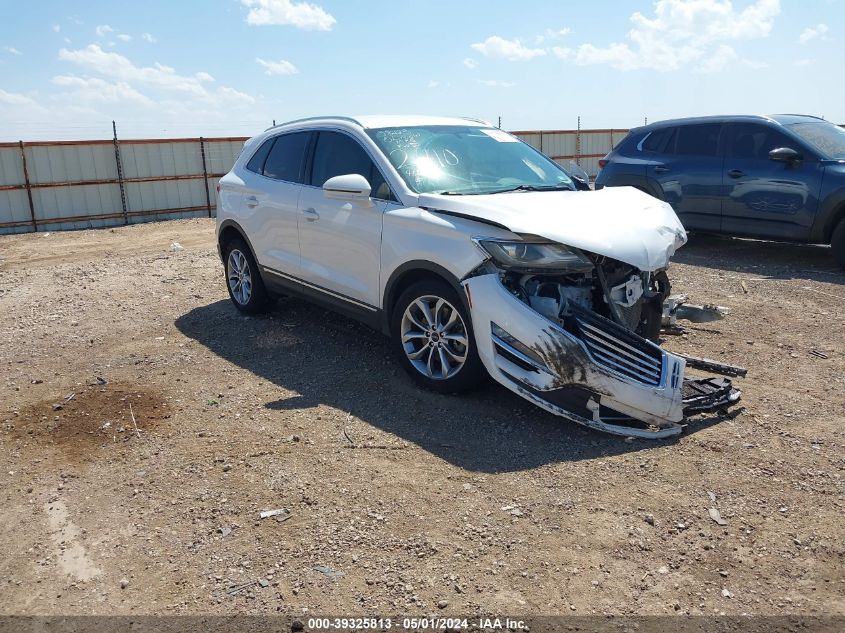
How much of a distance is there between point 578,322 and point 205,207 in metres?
16.6

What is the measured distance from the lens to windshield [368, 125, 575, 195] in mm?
5195

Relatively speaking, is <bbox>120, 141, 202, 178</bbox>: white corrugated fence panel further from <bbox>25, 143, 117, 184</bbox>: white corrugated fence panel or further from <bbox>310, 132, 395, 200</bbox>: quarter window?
<bbox>310, 132, 395, 200</bbox>: quarter window

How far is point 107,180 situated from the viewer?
1773cm

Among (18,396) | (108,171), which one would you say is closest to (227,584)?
(18,396)

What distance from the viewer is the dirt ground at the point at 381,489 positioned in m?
2.98

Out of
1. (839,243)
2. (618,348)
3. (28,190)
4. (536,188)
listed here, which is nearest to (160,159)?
(28,190)

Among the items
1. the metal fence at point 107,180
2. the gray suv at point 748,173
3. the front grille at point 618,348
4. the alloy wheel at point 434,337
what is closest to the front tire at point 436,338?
the alloy wheel at point 434,337

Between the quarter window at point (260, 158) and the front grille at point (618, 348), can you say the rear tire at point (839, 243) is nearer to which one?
the front grille at point (618, 348)

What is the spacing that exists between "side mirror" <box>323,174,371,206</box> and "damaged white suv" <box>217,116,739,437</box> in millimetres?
14

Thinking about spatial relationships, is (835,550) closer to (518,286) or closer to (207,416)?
(518,286)

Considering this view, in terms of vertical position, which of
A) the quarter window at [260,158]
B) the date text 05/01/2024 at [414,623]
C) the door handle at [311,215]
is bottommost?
the date text 05/01/2024 at [414,623]

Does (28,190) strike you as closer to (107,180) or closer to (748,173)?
(107,180)

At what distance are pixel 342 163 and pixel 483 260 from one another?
1846mm

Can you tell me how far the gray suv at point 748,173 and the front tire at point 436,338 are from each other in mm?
5510
